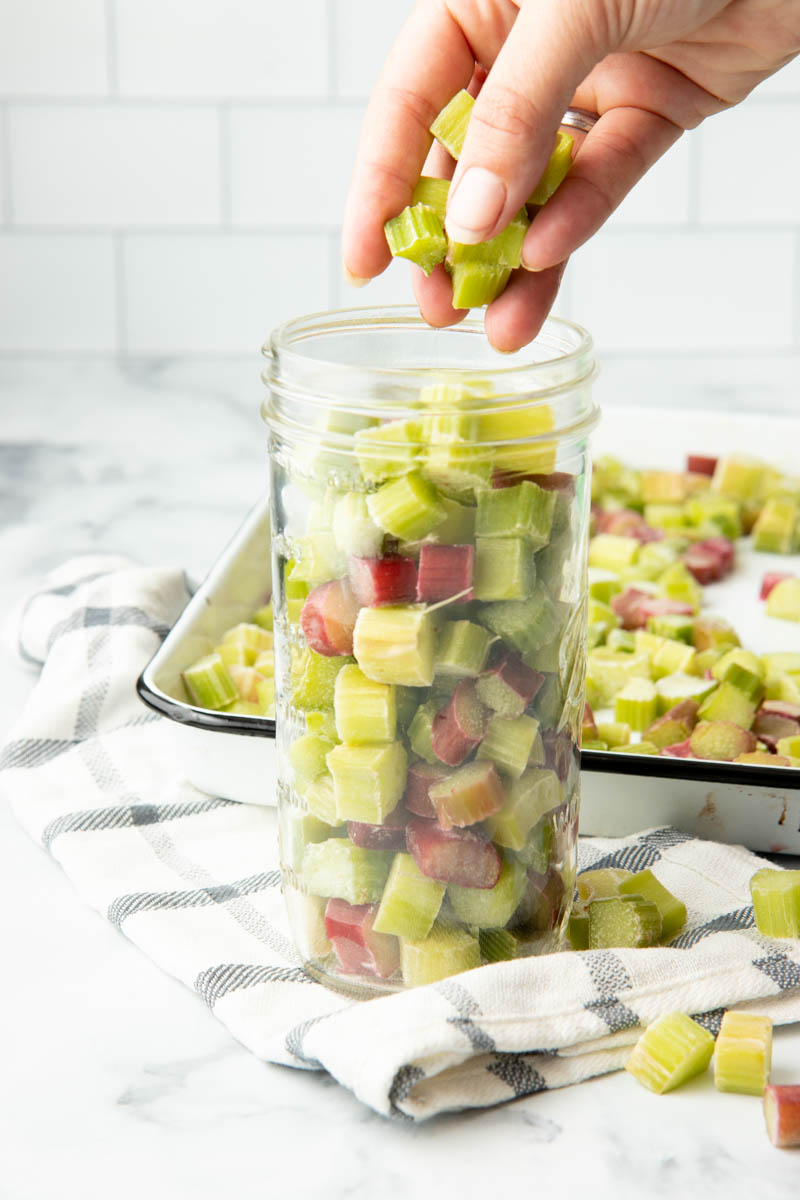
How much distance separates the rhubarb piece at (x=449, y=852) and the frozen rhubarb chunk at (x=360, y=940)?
0.17ft

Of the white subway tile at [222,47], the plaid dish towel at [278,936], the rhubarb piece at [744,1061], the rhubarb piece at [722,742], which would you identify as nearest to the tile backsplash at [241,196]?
the white subway tile at [222,47]

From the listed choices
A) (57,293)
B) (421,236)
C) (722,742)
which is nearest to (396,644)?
(421,236)

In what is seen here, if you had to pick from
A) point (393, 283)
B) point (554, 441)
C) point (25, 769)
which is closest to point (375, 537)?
point (554, 441)

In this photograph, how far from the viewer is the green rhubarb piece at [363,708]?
0.77 m

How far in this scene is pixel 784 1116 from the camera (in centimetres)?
75

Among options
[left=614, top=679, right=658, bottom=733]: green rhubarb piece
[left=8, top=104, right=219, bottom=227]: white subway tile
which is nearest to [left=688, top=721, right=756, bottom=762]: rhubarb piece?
[left=614, top=679, right=658, bottom=733]: green rhubarb piece

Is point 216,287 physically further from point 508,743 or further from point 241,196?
point 508,743

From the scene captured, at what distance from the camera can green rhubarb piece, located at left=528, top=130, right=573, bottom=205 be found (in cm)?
83

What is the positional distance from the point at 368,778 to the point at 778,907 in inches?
11.8

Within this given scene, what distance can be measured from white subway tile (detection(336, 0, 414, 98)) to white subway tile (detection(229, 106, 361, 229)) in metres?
0.05

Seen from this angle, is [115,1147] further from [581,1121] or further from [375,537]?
[375,537]

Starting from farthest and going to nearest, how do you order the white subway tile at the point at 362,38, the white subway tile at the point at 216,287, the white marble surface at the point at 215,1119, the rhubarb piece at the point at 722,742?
the white subway tile at the point at 216,287 → the white subway tile at the point at 362,38 → the rhubarb piece at the point at 722,742 → the white marble surface at the point at 215,1119

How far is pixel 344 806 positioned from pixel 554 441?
0.23 metres

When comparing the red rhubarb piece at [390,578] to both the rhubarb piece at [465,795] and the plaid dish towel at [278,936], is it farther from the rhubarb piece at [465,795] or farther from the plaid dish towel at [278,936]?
the plaid dish towel at [278,936]
